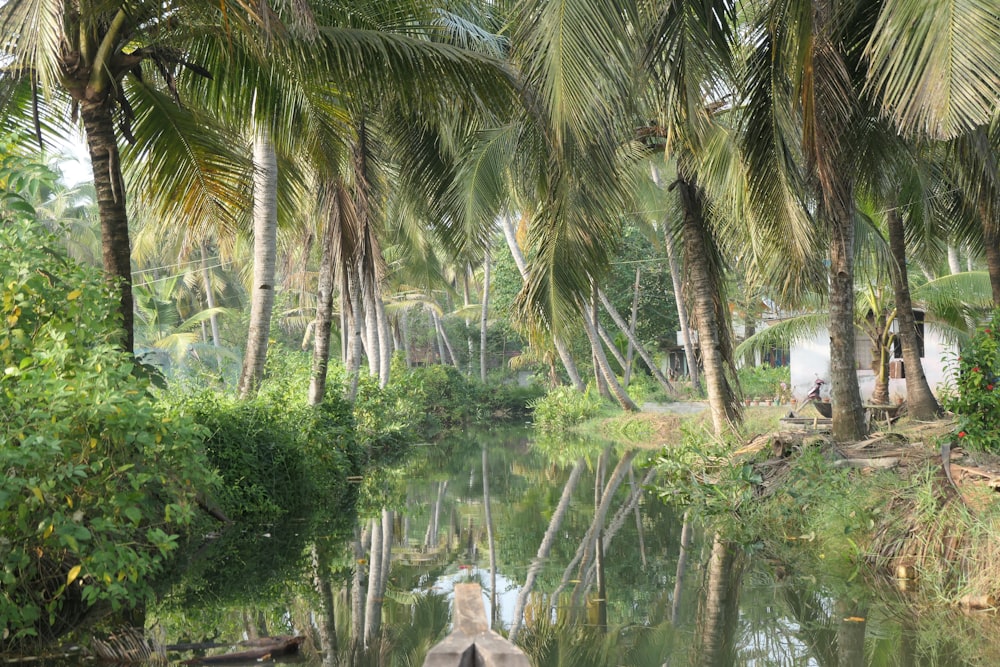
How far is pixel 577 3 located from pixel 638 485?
8877mm

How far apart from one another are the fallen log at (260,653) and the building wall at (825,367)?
18910 millimetres

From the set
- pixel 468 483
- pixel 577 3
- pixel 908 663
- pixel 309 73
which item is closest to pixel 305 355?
pixel 468 483

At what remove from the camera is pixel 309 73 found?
909 centimetres

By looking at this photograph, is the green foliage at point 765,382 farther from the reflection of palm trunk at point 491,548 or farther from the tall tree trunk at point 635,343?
the reflection of palm trunk at point 491,548

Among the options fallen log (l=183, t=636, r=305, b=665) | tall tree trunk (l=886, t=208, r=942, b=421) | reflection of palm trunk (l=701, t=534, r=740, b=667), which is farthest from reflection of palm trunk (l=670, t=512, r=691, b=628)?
tall tree trunk (l=886, t=208, r=942, b=421)

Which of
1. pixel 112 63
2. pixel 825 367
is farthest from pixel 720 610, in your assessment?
pixel 825 367

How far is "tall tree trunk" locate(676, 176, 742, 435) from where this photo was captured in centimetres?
1256

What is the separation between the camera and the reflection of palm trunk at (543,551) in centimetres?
679

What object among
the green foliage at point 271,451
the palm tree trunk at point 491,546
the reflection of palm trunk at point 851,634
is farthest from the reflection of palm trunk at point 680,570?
the green foliage at point 271,451

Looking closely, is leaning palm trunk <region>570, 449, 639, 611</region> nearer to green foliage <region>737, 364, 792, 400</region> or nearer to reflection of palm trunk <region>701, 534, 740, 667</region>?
reflection of palm trunk <region>701, 534, 740, 667</region>

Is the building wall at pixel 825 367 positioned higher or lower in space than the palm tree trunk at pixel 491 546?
higher

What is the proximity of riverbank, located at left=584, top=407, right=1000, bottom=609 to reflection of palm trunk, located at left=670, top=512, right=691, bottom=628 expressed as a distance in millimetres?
397

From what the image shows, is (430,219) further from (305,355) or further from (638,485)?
(305,355)

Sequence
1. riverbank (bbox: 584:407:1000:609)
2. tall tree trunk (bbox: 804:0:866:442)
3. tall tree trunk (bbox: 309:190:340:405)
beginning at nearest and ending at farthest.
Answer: riverbank (bbox: 584:407:1000:609) → tall tree trunk (bbox: 804:0:866:442) → tall tree trunk (bbox: 309:190:340:405)
